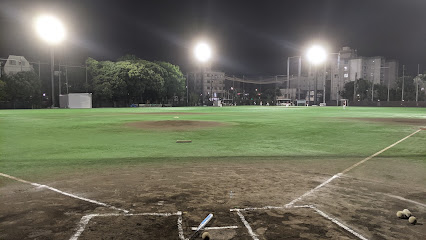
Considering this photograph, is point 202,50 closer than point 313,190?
No

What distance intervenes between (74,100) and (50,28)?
1580 centimetres

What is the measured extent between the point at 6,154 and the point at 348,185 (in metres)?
10.1

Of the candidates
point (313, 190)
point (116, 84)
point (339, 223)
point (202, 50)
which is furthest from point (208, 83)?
point (339, 223)

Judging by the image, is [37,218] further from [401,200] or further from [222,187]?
[401,200]

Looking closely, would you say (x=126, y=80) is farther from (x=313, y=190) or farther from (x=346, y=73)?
(x=346, y=73)

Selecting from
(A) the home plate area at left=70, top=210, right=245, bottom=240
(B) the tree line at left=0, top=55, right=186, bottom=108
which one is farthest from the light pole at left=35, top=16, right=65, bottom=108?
(A) the home plate area at left=70, top=210, right=245, bottom=240

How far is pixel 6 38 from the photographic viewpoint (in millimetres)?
66250

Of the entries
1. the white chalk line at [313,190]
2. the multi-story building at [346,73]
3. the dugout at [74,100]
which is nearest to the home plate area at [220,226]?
the white chalk line at [313,190]

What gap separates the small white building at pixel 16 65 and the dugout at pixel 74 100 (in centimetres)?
1310

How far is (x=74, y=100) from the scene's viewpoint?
6125 centimetres

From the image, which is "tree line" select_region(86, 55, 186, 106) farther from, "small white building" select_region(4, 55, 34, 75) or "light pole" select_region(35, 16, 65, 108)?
"light pole" select_region(35, 16, 65, 108)

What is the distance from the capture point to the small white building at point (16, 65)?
2633 inches

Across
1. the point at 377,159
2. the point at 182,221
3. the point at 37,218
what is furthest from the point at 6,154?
the point at 377,159

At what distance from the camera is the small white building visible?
66.9 metres
